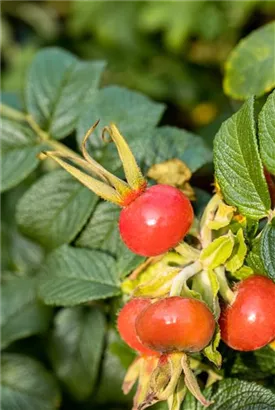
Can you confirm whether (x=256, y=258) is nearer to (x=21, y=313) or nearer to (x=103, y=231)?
(x=103, y=231)

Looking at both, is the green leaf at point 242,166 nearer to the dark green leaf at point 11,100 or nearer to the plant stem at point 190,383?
the plant stem at point 190,383

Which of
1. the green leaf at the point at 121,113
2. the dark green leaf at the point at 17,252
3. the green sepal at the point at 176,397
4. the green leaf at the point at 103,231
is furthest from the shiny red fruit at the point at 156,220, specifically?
the dark green leaf at the point at 17,252

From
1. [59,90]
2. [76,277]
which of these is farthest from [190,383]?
[59,90]

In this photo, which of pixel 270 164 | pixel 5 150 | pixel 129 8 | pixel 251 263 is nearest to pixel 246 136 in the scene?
pixel 270 164

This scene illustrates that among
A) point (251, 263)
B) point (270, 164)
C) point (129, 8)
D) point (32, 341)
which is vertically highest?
point (270, 164)

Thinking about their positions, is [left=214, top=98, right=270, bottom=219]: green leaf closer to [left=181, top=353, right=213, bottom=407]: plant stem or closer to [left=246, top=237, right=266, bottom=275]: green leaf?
[left=246, top=237, right=266, bottom=275]: green leaf

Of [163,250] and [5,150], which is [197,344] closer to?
[163,250]
